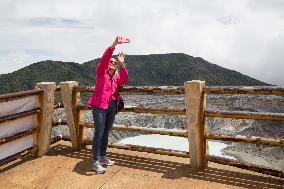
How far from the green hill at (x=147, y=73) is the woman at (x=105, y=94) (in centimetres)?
12877

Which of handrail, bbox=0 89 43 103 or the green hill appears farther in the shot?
the green hill

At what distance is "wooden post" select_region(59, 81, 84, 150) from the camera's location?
6.59m

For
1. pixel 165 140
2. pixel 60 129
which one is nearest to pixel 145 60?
pixel 165 140

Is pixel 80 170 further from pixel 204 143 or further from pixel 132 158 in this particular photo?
pixel 204 143

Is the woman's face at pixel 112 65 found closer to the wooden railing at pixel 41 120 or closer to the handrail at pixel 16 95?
the wooden railing at pixel 41 120

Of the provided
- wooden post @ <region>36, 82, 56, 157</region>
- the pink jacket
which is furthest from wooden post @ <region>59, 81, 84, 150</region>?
the pink jacket

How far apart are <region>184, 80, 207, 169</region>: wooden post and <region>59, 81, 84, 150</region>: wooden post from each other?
2.34 meters

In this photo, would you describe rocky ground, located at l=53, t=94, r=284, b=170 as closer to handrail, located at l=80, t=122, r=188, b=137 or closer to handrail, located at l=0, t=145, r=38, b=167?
handrail, located at l=80, t=122, r=188, b=137

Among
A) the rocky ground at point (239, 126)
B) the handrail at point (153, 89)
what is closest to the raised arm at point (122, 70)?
the handrail at point (153, 89)

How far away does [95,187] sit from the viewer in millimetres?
4977

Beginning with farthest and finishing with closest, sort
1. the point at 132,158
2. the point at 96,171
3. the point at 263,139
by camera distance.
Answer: the point at 132,158
the point at 96,171
the point at 263,139

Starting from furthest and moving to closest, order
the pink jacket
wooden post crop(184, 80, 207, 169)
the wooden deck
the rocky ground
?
the rocky ground < wooden post crop(184, 80, 207, 169) < the pink jacket < the wooden deck

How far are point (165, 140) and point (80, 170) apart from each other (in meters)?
71.6

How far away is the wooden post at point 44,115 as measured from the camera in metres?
6.46
